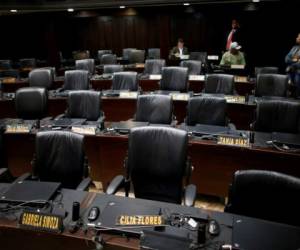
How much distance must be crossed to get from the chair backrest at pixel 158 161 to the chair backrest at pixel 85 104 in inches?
62.0

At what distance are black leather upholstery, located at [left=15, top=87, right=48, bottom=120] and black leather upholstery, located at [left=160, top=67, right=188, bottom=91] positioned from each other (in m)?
2.08

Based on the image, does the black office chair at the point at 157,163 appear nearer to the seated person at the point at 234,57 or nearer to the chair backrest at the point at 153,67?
the chair backrest at the point at 153,67

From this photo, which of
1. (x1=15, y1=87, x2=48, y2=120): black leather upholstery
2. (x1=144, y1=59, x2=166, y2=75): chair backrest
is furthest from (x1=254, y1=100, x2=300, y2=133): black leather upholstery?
(x1=144, y1=59, x2=166, y2=75): chair backrest

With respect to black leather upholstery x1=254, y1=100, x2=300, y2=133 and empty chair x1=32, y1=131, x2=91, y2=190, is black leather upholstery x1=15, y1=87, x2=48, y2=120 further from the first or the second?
black leather upholstery x1=254, y1=100, x2=300, y2=133

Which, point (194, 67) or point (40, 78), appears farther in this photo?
point (194, 67)

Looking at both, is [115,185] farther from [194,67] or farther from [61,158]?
[194,67]

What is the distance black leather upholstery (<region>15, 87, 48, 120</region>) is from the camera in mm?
4402

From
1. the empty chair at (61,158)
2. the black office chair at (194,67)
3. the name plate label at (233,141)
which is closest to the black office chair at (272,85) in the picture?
the black office chair at (194,67)

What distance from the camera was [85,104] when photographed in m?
4.16

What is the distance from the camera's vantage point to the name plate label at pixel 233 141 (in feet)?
10.1

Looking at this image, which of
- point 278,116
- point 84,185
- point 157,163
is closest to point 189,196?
point 157,163

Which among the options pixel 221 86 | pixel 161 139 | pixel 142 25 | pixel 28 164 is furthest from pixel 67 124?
pixel 142 25

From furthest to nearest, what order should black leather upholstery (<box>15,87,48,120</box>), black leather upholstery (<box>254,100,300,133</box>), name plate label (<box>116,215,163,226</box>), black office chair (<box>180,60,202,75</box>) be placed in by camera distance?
1. black office chair (<box>180,60,202,75</box>)
2. black leather upholstery (<box>15,87,48,120</box>)
3. black leather upholstery (<box>254,100,300,133</box>)
4. name plate label (<box>116,215,163,226</box>)

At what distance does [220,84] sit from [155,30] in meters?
7.32
